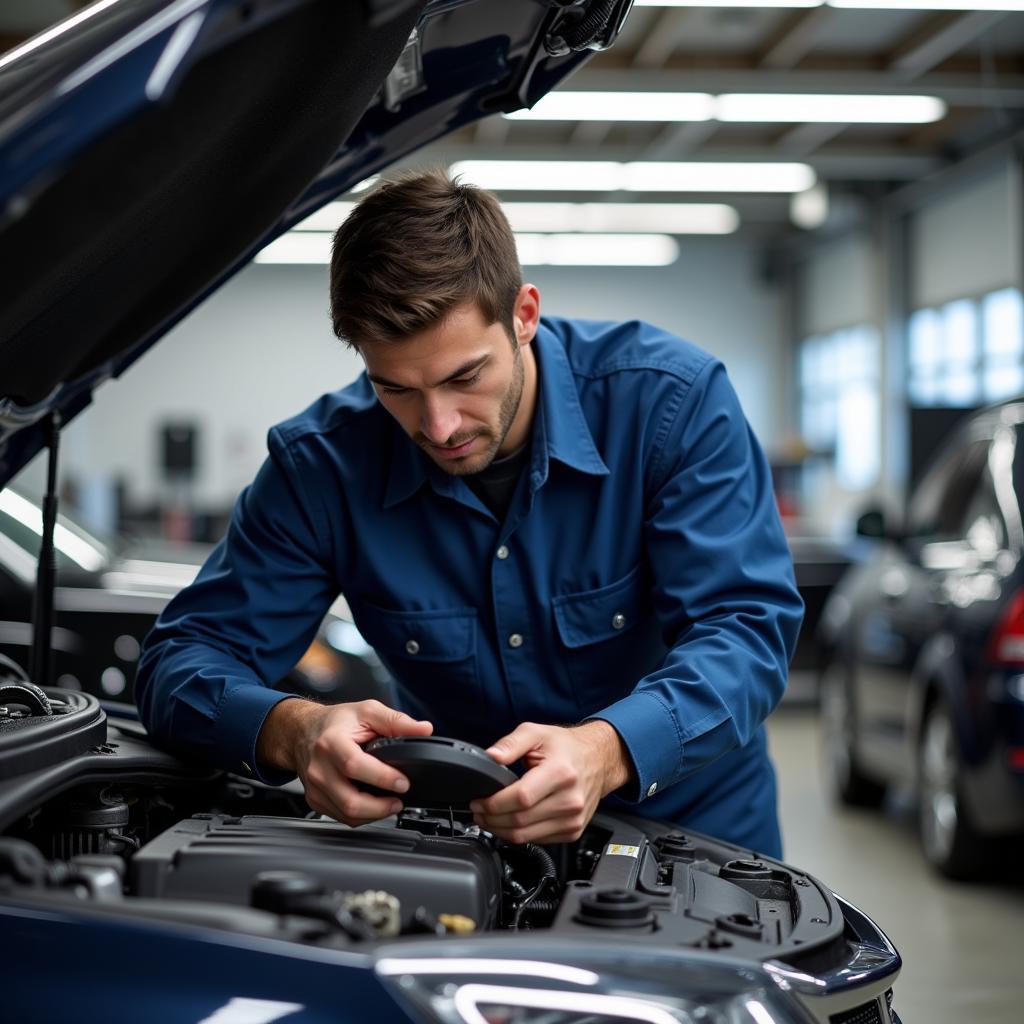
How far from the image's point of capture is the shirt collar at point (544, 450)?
177 cm

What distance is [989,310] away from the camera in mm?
12094

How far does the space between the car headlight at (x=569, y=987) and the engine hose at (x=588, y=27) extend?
109 centimetres

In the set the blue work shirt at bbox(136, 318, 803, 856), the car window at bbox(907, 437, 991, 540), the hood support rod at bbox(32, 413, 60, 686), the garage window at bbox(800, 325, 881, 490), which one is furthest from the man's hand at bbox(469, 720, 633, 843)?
the garage window at bbox(800, 325, 881, 490)

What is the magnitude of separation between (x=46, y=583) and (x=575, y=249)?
44.3 feet

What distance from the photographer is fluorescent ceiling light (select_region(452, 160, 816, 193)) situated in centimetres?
1125

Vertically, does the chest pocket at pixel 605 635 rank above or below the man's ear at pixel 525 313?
below

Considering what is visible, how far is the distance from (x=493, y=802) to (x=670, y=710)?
0.28m

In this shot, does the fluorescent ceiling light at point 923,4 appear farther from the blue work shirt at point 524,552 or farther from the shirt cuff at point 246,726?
the shirt cuff at point 246,726

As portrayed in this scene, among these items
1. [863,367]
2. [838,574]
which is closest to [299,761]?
[838,574]

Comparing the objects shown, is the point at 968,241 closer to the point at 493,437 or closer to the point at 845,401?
the point at 845,401

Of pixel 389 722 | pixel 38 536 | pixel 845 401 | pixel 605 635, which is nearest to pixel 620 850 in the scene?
pixel 389 722

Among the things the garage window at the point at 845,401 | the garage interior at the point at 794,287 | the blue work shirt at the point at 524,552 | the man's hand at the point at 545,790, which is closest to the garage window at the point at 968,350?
the garage interior at the point at 794,287

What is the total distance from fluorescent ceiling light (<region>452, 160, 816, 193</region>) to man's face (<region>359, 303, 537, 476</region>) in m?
9.68

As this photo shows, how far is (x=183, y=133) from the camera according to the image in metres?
1.23
